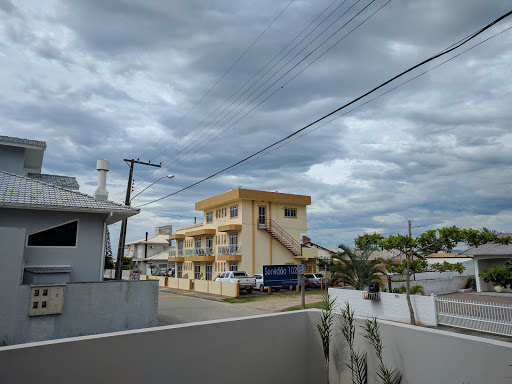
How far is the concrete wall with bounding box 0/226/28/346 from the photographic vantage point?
364 inches

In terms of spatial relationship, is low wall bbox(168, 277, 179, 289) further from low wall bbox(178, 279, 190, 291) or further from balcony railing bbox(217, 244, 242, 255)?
balcony railing bbox(217, 244, 242, 255)

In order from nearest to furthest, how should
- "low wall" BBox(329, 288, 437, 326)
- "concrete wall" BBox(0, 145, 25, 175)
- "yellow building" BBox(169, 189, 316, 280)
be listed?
1. "low wall" BBox(329, 288, 437, 326)
2. "concrete wall" BBox(0, 145, 25, 175)
3. "yellow building" BBox(169, 189, 316, 280)

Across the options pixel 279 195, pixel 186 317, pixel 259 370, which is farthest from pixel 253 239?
pixel 259 370

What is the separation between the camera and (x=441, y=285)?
26391mm

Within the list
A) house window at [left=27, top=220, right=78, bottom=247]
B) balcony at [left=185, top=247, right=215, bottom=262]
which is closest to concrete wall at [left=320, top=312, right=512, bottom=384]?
house window at [left=27, top=220, right=78, bottom=247]

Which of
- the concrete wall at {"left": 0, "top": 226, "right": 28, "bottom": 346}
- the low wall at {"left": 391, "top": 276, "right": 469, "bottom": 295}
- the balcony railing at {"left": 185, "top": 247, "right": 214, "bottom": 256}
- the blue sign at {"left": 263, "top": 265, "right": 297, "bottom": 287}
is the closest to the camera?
the concrete wall at {"left": 0, "top": 226, "right": 28, "bottom": 346}

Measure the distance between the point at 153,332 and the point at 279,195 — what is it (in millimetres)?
31882

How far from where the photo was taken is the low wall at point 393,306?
14.4 m

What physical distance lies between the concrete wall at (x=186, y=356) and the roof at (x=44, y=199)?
8.53 meters

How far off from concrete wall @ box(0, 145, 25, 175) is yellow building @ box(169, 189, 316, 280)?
18.8 m

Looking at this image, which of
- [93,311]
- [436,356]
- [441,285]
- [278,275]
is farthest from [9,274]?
[441,285]

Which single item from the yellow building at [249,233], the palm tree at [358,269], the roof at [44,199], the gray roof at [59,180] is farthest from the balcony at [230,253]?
the roof at [44,199]

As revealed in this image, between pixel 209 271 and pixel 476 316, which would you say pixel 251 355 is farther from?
pixel 209 271

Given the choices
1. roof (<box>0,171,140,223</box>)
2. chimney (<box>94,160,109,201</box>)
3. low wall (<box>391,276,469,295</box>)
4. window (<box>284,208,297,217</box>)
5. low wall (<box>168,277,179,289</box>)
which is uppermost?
window (<box>284,208,297,217</box>)
